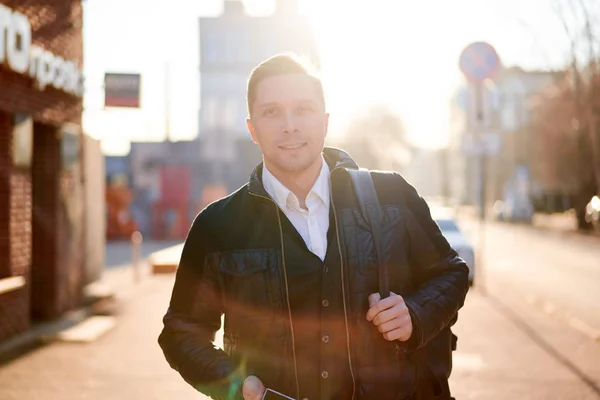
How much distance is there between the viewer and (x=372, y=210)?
262 cm

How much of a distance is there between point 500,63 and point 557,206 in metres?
51.9

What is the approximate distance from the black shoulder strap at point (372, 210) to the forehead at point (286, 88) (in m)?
0.31

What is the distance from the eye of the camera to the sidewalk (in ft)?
22.7

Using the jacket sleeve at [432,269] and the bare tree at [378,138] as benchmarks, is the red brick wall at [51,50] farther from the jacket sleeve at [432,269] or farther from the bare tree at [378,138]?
the bare tree at [378,138]

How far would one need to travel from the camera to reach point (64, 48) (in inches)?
449

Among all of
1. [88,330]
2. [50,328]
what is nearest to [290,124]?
[88,330]

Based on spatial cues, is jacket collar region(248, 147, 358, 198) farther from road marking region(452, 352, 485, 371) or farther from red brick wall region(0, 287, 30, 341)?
red brick wall region(0, 287, 30, 341)

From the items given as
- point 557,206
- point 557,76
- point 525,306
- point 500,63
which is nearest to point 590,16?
point 557,76

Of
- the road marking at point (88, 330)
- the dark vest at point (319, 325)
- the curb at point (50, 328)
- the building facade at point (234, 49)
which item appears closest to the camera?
the dark vest at point (319, 325)

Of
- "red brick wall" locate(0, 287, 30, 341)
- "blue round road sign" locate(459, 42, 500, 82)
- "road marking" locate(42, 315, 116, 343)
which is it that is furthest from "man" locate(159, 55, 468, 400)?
"blue round road sign" locate(459, 42, 500, 82)

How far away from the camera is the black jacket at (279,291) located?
2.52 m

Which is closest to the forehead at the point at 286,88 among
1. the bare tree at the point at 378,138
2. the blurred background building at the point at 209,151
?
the blurred background building at the point at 209,151

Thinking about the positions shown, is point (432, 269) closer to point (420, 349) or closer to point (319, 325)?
point (420, 349)

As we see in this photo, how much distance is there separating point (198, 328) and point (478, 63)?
11.2 meters
